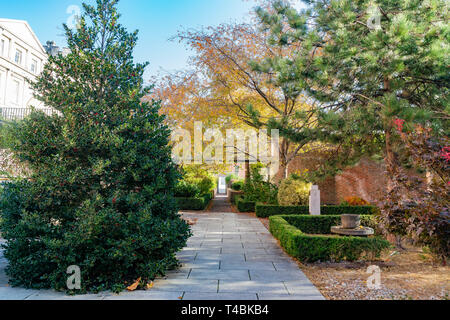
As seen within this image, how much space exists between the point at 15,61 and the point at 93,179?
2555 centimetres

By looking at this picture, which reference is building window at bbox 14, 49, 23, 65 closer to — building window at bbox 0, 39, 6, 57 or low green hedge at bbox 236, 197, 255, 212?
building window at bbox 0, 39, 6, 57

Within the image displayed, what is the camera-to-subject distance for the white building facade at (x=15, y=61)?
22.3 m

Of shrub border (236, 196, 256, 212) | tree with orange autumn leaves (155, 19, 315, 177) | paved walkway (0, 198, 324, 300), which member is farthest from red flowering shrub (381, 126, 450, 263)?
shrub border (236, 196, 256, 212)

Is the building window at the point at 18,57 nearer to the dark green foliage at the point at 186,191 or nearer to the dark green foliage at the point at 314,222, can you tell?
the dark green foliage at the point at 186,191

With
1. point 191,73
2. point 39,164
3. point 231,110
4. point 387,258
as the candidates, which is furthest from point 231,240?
point 191,73

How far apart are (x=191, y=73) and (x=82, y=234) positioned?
461 inches

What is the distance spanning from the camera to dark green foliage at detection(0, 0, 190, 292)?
3.93 m

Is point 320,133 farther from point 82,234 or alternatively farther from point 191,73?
point 191,73

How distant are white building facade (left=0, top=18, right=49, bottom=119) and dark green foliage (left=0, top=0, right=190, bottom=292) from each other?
2036 cm

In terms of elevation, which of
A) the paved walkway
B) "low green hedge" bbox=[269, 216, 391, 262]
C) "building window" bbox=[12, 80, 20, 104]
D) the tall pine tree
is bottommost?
the paved walkway

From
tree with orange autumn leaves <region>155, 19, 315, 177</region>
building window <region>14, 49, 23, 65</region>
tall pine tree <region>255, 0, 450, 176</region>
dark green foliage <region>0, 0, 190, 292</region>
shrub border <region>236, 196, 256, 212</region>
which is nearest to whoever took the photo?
dark green foliage <region>0, 0, 190, 292</region>

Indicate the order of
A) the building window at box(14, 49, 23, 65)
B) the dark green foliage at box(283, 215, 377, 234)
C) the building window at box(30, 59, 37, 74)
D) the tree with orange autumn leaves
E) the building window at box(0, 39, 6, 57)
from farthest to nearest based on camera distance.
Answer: the building window at box(30, 59, 37, 74), the building window at box(14, 49, 23, 65), the building window at box(0, 39, 6, 57), the tree with orange autumn leaves, the dark green foliage at box(283, 215, 377, 234)

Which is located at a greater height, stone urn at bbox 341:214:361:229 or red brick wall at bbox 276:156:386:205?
red brick wall at bbox 276:156:386:205

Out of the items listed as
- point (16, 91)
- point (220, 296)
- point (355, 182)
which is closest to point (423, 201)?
point (220, 296)
